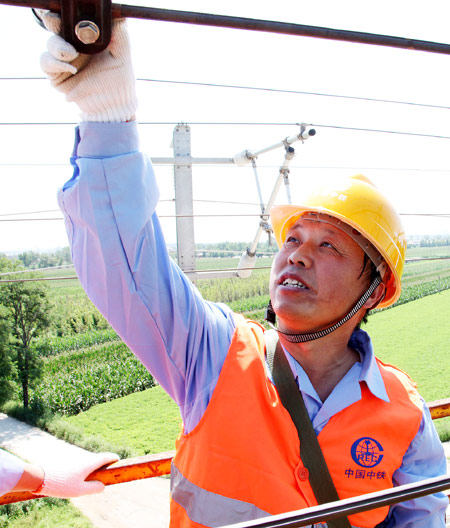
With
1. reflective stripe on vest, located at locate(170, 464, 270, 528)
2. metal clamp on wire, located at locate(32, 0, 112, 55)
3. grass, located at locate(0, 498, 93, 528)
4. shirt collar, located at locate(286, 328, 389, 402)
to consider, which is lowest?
grass, located at locate(0, 498, 93, 528)

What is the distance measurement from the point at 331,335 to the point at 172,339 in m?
0.58

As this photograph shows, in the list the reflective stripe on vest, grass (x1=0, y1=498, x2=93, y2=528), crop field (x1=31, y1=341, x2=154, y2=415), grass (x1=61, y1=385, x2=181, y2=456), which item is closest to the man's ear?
the reflective stripe on vest

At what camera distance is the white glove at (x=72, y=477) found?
1847mm

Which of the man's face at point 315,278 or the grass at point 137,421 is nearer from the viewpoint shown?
the man's face at point 315,278

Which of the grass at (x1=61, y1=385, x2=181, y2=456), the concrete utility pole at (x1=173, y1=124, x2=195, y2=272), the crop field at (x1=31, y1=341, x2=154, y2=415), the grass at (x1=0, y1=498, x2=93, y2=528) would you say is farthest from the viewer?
the crop field at (x1=31, y1=341, x2=154, y2=415)

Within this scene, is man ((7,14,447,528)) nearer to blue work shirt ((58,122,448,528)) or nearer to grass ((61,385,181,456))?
blue work shirt ((58,122,448,528))

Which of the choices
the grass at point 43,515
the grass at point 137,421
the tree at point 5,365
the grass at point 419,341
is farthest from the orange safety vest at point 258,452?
the grass at point 419,341

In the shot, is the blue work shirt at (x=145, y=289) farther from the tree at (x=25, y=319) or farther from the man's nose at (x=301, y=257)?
the tree at (x=25, y=319)

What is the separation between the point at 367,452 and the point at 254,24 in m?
1.13

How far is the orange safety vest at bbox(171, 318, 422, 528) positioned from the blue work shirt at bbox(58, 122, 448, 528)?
4cm

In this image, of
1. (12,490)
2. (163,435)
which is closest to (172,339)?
(12,490)

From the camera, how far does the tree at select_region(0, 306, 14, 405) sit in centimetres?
1911

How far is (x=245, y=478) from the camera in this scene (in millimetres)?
1148

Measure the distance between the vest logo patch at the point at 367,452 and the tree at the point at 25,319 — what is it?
21204 millimetres
